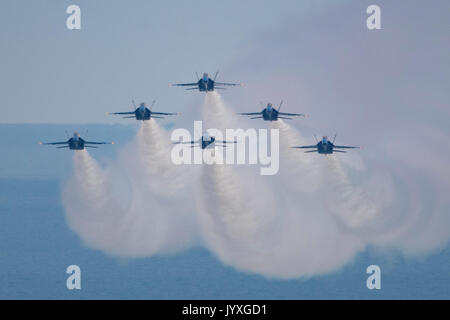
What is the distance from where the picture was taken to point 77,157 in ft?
578

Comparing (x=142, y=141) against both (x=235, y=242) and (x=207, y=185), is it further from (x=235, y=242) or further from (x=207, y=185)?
(x=235, y=242)

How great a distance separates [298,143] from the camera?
176125 mm
